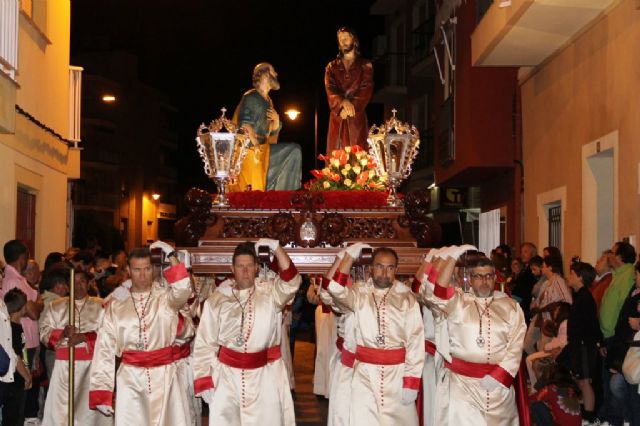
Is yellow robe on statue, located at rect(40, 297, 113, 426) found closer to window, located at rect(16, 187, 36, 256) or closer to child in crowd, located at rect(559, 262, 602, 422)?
child in crowd, located at rect(559, 262, 602, 422)

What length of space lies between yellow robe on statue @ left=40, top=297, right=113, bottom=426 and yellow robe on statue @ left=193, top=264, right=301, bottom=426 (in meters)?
1.69

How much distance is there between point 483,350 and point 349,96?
5690 mm

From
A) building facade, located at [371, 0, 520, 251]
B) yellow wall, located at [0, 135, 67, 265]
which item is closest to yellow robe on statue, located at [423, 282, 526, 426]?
yellow wall, located at [0, 135, 67, 265]

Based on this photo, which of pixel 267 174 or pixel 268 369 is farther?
pixel 267 174

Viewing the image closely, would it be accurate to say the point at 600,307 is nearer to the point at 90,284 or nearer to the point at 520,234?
the point at 90,284

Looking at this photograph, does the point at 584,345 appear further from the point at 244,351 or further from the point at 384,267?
the point at 244,351

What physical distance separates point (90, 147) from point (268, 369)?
45320mm

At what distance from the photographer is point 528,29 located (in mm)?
13383

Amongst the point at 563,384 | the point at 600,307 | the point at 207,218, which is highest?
the point at 207,218

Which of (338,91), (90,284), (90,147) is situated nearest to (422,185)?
(338,91)

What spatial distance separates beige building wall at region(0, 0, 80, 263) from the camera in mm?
12969

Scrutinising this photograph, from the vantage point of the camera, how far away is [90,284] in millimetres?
11000

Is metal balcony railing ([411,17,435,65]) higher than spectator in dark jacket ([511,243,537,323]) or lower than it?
higher

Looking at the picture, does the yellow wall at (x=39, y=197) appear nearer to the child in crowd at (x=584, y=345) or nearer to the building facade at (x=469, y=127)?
the building facade at (x=469, y=127)
